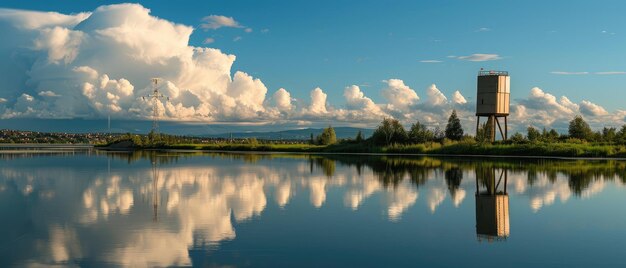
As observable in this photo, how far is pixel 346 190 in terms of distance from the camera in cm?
2975

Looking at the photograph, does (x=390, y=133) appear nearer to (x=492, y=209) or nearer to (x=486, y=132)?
(x=486, y=132)

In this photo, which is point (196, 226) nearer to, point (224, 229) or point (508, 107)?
point (224, 229)

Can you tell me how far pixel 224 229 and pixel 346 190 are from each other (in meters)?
12.7

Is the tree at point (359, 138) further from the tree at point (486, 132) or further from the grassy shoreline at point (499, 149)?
the tree at point (486, 132)

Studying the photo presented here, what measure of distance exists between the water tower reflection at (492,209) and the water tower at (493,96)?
49.6 m

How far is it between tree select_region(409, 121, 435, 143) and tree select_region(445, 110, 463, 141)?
2.82 m

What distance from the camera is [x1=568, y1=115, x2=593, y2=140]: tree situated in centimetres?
9324

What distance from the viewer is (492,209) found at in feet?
75.7

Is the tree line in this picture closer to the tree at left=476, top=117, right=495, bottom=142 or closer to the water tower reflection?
the tree at left=476, top=117, right=495, bottom=142

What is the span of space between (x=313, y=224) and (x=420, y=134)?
76.0 meters

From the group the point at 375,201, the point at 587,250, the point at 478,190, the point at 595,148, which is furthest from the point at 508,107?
the point at 587,250

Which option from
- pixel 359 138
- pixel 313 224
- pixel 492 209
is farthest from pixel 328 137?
pixel 313 224

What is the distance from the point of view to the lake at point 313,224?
1437cm

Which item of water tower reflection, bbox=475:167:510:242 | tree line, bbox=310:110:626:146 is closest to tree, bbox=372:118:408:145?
tree line, bbox=310:110:626:146
